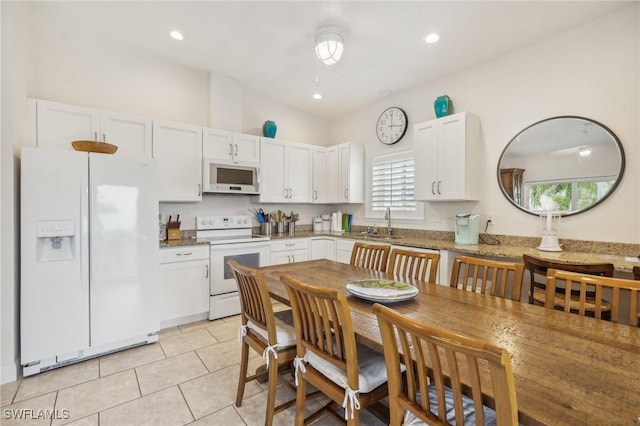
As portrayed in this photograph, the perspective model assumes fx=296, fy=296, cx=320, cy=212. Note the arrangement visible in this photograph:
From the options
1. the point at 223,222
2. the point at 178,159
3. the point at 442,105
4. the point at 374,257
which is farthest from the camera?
the point at 223,222

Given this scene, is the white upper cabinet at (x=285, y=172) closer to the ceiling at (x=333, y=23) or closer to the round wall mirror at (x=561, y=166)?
the ceiling at (x=333, y=23)

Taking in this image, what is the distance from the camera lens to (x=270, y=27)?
279 cm

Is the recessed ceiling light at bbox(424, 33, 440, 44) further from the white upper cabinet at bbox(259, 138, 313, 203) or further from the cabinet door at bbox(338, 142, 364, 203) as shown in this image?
the white upper cabinet at bbox(259, 138, 313, 203)

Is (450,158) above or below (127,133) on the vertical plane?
below

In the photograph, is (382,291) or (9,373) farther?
(9,373)

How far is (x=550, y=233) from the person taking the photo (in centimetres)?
266

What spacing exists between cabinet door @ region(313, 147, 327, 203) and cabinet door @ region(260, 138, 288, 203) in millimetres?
574

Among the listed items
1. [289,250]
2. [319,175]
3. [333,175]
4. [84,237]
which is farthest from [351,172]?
[84,237]

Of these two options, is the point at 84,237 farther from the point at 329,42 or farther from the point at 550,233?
the point at 550,233

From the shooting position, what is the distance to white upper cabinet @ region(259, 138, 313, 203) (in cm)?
408

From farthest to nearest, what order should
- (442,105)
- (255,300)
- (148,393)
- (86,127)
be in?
(442,105) < (86,127) < (148,393) < (255,300)

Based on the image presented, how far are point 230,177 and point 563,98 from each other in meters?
3.54

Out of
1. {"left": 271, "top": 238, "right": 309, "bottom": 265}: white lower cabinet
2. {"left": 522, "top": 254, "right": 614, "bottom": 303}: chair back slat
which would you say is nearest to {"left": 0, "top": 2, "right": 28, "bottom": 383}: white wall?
{"left": 271, "top": 238, "right": 309, "bottom": 265}: white lower cabinet

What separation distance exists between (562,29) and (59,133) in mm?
4688
